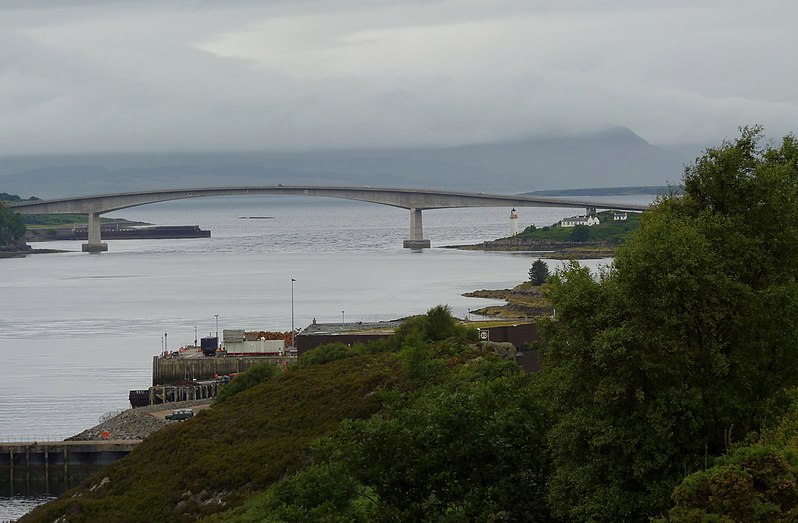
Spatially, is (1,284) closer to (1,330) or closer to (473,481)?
(1,330)

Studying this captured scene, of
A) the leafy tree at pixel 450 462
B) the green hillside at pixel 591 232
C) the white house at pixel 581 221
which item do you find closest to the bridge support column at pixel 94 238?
the green hillside at pixel 591 232

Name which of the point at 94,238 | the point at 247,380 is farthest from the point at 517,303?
the point at 94,238

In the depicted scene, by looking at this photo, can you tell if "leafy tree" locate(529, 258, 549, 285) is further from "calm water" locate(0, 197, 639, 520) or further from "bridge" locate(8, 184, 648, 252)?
"bridge" locate(8, 184, 648, 252)

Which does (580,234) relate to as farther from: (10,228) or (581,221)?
(10,228)

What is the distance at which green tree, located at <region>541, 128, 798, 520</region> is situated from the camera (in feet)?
46.0

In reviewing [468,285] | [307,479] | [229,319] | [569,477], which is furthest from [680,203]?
[468,285]

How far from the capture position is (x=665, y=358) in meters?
14.4

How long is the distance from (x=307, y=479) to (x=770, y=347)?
5306mm

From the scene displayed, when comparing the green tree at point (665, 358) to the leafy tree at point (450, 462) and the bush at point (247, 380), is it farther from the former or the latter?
the bush at point (247, 380)

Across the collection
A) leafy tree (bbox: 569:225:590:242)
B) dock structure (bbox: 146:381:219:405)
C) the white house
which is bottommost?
dock structure (bbox: 146:381:219:405)

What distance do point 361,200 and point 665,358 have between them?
115863 millimetres

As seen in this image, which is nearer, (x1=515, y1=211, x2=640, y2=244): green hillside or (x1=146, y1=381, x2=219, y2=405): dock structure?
(x1=146, y1=381, x2=219, y2=405): dock structure

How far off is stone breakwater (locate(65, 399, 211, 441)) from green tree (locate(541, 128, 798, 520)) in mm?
20233

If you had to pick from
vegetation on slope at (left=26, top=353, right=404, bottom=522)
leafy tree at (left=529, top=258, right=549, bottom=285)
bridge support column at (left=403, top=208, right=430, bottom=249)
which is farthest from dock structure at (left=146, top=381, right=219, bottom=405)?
bridge support column at (left=403, top=208, right=430, bottom=249)
